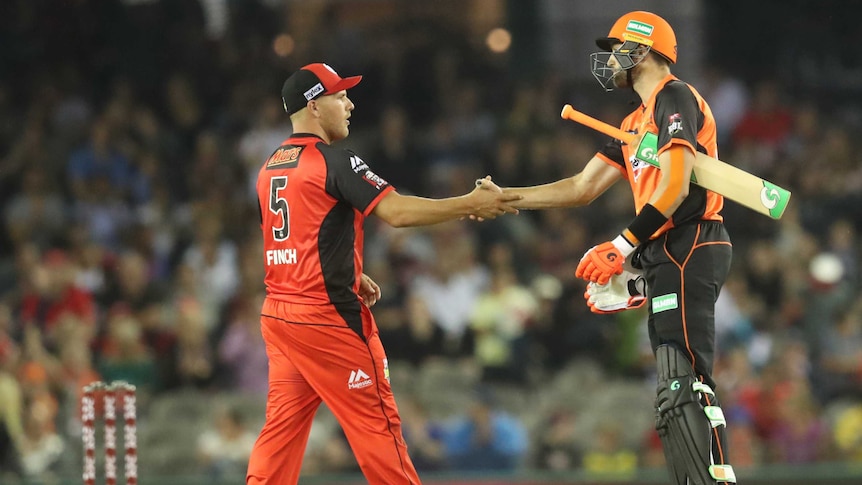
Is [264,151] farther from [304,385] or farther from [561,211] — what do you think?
[304,385]

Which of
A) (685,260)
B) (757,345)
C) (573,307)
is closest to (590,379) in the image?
(573,307)

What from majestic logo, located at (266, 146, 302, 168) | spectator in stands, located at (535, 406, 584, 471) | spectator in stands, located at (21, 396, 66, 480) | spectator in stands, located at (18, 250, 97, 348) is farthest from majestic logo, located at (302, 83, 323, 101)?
spectator in stands, located at (18, 250, 97, 348)

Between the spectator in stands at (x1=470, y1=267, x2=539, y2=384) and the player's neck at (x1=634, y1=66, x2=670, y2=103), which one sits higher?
the player's neck at (x1=634, y1=66, x2=670, y2=103)

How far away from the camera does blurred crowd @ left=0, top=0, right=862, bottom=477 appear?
11.1 metres

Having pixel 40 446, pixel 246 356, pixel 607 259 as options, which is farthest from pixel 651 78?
Answer: pixel 40 446

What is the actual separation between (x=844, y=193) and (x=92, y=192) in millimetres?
7992

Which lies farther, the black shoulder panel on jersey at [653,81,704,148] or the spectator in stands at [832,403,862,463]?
the spectator in stands at [832,403,862,463]

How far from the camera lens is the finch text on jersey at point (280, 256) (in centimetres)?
622

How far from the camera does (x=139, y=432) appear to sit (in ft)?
37.2

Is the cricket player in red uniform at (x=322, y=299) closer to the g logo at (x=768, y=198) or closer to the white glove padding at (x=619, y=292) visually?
the white glove padding at (x=619, y=292)

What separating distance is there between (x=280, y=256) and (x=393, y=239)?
6.43 m

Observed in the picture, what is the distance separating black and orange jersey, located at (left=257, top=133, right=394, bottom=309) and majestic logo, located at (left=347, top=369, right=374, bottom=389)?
0.35 meters

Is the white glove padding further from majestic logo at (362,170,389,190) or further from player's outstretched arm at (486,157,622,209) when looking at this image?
majestic logo at (362,170,389,190)

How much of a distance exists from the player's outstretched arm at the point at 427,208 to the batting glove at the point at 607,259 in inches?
22.7
